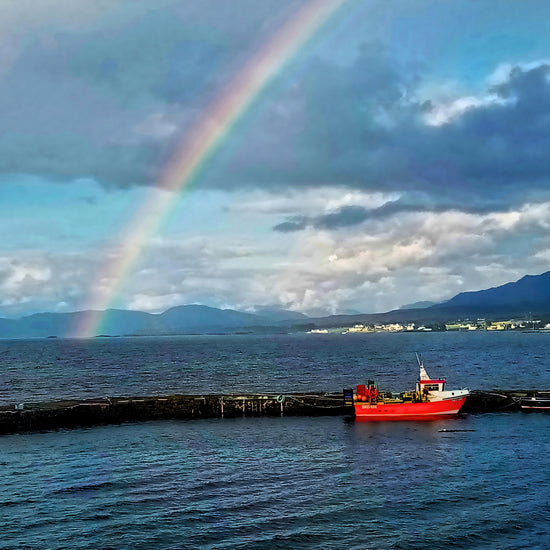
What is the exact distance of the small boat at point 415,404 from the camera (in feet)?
238

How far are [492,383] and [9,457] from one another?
8685 cm

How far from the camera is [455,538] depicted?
33.4m

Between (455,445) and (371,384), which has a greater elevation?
(371,384)

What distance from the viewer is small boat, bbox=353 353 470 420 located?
72.7 m

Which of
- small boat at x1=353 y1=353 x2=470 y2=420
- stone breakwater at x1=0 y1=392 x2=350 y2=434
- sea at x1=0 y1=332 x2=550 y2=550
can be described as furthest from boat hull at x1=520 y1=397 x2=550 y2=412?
stone breakwater at x1=0 y1=392 x2=350 y2=434

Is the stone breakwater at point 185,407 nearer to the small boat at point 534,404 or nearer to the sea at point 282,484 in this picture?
the sea at point 282,484

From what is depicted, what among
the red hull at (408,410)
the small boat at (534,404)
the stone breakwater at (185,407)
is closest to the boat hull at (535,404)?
the small boat at (534,404)

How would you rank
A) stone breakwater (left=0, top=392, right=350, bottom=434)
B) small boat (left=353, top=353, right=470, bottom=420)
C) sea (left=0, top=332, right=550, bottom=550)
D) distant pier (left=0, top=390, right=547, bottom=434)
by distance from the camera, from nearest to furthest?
1. sea (left=0, top=332, right=550, bottom=550)
2. stone breakwater (left=0, top=392, right=350, bottom=434)
3. small boat (left=353, top=353, right=470, bottom=420)
4. distant pier (left=0, top=390, right=547, bottom=434)

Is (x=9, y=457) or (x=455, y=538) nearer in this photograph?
(x=455, y=538)

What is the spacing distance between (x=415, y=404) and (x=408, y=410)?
130cm

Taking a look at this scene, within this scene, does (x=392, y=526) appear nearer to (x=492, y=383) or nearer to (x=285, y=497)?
(x=285, y=497)

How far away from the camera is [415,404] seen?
72625 mm

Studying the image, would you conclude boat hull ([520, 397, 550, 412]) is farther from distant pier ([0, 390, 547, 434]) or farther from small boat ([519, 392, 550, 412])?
distant pier ([0, 390, 547, 434])

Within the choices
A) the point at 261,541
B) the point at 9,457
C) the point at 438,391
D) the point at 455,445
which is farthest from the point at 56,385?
the point at 261,541
